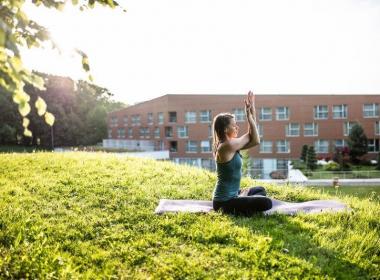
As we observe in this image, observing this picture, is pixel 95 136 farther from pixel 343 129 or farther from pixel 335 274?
pixel 335 274

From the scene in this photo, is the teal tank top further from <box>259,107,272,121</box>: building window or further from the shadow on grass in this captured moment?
<box>259,107,272,121</box>: building window

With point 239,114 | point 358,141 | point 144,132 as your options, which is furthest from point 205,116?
point 358,141

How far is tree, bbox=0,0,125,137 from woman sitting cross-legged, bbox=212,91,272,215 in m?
2.82

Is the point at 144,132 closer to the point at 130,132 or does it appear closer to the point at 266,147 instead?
the point at 130,132

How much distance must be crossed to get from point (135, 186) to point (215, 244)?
3529 mm

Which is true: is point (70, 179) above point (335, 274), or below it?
above

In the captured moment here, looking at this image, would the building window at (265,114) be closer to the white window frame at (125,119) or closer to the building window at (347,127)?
the building window at (347,127)

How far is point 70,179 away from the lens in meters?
8.70

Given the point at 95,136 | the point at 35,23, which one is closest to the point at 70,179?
the point at 35,23

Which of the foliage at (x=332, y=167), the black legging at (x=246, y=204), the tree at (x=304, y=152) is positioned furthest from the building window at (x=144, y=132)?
the black legging at (x=246, y=204)

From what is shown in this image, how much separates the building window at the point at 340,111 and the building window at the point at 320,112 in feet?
3.33

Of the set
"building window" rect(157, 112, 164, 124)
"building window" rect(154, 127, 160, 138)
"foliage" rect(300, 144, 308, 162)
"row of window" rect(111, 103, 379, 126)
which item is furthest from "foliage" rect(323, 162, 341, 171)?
"building window" rect(154, 127, 160, 138)

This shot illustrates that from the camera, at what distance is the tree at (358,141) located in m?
40.5

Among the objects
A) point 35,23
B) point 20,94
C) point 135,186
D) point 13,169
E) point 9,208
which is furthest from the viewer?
point 13,169
